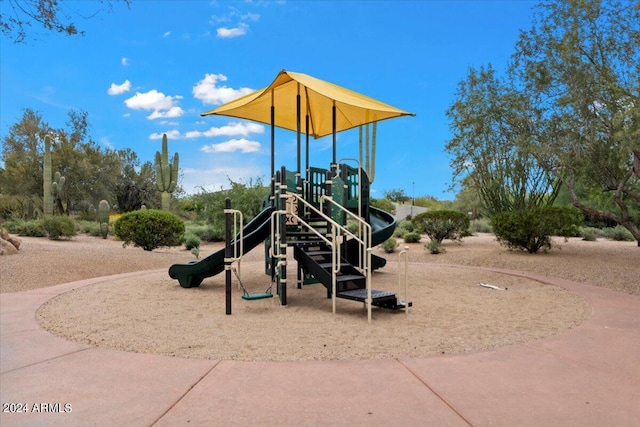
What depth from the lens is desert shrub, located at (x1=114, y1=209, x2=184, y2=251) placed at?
14594mm

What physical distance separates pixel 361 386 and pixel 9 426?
223cm

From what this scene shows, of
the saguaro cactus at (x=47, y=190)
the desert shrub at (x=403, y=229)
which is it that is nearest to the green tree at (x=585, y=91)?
the desert shrub at (x=403, y=229)

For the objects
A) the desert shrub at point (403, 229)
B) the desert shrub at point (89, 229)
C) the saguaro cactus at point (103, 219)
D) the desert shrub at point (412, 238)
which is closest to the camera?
the desert shrub at point (412, 238)

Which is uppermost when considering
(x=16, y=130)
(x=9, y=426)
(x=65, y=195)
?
(x=16, y=130)

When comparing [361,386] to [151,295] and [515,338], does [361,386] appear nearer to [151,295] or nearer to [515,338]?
[515,338]

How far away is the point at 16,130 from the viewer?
34.5 metres

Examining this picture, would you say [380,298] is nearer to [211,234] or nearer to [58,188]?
[211,234]

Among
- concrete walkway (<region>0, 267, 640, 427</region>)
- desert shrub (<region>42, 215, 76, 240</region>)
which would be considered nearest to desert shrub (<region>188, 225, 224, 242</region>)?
desert shrub (<region>42, 215, 76, 240</region>)

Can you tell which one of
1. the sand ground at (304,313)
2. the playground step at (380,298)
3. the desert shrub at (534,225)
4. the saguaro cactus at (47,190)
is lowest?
the sand ground at (304,313)

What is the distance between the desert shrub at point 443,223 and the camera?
16.8 metres

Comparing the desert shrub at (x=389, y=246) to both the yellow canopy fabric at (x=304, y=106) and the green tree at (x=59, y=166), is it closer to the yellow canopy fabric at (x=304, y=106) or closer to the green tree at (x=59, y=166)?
the yellow canopy fabric at (x=304, y=106)

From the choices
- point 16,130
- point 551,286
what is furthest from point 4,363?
point 16,130

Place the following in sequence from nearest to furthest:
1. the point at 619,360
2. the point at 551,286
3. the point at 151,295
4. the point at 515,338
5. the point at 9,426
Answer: the point at 9,426, the point at 619,360, the point at 515,338, the point at 151,295, the point at 551,286

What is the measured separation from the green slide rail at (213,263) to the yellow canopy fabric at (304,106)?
211 cm
